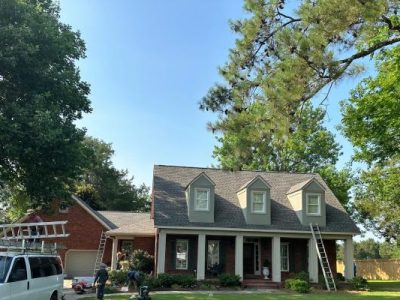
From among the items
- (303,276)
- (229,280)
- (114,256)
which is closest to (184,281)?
(229,280)

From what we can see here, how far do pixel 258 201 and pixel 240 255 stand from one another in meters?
3.75

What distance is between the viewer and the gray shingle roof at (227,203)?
2822 centimetres

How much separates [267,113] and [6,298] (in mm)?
8426

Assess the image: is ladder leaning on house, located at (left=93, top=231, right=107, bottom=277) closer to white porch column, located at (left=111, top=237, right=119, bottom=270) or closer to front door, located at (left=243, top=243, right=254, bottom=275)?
white porch column, located at (left=111, top=237, right=119, bottom=270)

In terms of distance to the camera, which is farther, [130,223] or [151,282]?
[130,223]

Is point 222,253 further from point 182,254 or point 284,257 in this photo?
point 284,257

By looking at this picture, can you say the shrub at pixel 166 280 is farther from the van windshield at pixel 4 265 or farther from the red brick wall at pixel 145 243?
the van windshield at pixel 4 265

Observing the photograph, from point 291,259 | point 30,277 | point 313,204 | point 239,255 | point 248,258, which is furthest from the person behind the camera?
point 248,258

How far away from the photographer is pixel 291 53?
12.6m

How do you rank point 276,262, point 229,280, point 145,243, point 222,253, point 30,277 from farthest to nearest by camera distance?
point 145,243 → point 222,253 → point 276,262 → point 229,280 → point 30,277

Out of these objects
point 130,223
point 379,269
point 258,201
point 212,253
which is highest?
point 258,201

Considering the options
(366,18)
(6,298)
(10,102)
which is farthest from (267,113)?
(10,102)

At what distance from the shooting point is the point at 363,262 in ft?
157

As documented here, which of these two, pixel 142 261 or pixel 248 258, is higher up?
pixel 248 258
